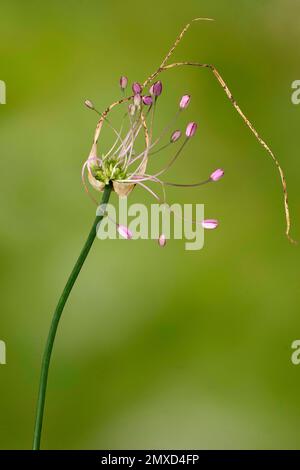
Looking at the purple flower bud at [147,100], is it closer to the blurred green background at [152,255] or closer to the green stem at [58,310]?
the green stem at [58,310]

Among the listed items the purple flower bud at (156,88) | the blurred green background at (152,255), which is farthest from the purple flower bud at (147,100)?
the blurred green background at (152,255)

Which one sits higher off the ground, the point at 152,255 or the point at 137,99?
the point at 152,255

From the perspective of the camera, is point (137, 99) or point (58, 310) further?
point (137, 99)

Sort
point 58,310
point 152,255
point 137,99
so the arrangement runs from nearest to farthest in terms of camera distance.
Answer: point 58,310 < point 137,99 < point 152,255

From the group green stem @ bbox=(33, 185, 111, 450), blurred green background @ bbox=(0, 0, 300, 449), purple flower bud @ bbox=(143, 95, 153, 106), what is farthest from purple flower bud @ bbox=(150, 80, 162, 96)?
blurred green background @ bbox=(0, 0, 300, 449)

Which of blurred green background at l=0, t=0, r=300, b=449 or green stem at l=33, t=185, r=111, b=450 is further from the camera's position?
blurred green background at l=0, t=0, r=300, b=449

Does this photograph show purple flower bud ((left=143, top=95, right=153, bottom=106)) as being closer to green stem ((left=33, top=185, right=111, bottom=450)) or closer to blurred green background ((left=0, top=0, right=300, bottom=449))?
green stem ((left=33, top=185, right=111, bottom=450))

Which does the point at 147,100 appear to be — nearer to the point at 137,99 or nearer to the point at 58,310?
the point at 137,99

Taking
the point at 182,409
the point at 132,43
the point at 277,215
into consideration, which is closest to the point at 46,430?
the point at 182,409

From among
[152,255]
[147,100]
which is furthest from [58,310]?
[152,255]
